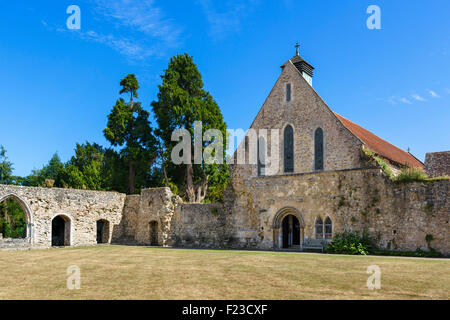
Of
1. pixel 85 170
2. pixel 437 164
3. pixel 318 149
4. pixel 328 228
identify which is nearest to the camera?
pixel 328 228

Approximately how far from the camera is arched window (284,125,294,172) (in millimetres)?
22875

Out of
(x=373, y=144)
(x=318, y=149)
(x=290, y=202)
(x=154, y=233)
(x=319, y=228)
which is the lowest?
(x=154, y=233)

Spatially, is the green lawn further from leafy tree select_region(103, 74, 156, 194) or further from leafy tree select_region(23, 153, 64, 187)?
leafy tree select_region(23, 153, 64, 187)

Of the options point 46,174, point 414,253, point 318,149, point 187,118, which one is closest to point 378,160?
point 318,149

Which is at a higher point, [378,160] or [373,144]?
[373,144]

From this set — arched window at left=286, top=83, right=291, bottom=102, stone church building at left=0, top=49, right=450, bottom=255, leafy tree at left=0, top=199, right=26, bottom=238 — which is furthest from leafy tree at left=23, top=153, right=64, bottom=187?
arched window at left=286, top=83, right=291, bottom=102

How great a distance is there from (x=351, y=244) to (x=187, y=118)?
1855cm

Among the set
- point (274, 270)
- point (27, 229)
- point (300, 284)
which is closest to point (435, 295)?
point (300, 284)

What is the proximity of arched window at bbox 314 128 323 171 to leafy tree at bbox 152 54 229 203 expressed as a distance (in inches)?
523

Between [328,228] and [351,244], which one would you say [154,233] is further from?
[351,244]

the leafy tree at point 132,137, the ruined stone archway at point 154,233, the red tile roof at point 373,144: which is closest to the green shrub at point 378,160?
the red tile roof at point 373,144

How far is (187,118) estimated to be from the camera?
33.2 metres

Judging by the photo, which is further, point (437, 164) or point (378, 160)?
point (437, 164)

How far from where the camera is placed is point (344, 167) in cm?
2073
